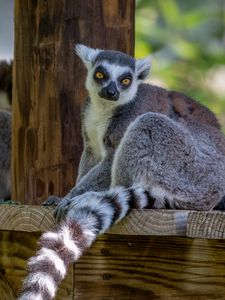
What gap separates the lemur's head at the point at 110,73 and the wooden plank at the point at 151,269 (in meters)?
1.60

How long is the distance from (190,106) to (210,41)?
6.41 m

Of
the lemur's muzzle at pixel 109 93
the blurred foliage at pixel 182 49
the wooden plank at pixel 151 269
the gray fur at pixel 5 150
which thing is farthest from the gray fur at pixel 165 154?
the blurred foliage at pixel 182 49

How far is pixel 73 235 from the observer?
3643 millimetres

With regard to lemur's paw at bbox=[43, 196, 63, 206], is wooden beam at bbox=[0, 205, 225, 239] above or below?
above

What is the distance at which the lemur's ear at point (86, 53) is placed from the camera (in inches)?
212

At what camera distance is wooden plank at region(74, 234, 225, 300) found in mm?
3789

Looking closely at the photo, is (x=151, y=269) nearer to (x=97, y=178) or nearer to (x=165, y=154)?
(x=165, y=154)

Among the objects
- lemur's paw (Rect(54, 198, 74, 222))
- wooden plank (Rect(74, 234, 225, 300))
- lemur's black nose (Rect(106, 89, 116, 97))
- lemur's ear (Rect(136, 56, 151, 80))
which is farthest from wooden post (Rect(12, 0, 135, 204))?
wooden plank (Rect(74, 234, 225, 300))

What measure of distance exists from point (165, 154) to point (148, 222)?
0.91 metres

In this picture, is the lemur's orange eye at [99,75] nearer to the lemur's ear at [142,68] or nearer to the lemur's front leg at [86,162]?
the lemur's ear at [142,68]

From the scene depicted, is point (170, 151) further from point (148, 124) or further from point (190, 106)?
point (190, 106)

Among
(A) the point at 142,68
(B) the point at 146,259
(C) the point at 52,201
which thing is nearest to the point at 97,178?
(C) the point at 52,201

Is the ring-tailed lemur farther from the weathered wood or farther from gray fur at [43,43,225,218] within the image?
the weathered wood

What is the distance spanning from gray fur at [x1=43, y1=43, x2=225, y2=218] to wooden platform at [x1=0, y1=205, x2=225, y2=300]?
0.28 meters
